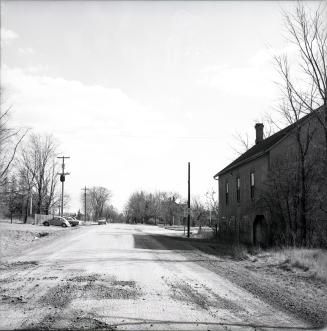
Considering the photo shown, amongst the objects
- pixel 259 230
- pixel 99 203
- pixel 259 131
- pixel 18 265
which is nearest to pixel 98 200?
pixel 99 203

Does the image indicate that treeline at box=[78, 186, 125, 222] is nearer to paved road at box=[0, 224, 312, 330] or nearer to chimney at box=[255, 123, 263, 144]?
chimney at box=[255, 123, 263, 144]

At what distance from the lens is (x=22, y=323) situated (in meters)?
6.26

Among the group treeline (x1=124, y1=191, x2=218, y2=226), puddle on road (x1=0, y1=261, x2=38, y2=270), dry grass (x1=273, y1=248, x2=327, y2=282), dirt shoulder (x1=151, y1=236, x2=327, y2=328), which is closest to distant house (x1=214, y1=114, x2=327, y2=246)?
dry grass (x1=273, y1=248, x2=327, y2=282)

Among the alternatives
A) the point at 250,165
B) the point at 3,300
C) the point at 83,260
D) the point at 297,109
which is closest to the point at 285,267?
the point at 83,260

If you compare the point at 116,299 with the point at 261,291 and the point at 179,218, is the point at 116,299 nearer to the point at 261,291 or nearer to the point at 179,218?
the point at 261,291

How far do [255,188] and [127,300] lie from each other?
67.8ft

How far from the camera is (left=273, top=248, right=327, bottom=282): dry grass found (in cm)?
1209

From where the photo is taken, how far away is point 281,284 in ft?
35.6

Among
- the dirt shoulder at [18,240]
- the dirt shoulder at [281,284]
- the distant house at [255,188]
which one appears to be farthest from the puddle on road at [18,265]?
the distant house at [255,188]

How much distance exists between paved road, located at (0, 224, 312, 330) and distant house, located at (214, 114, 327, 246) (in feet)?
42.8

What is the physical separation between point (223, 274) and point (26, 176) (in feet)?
203

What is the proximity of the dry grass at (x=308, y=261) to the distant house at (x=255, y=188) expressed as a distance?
6284 mm

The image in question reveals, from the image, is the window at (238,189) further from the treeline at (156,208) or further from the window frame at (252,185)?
the treeline at (156,208)

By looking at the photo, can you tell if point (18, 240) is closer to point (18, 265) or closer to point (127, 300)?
point (18, 265)
